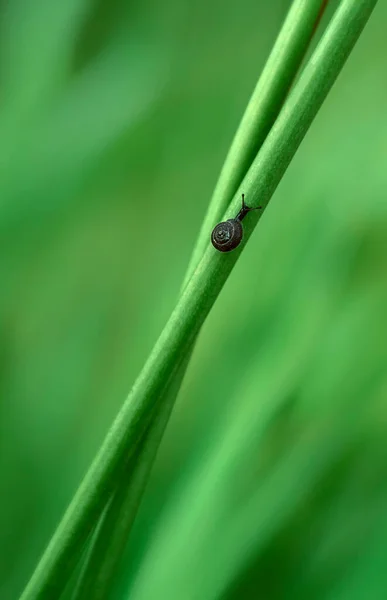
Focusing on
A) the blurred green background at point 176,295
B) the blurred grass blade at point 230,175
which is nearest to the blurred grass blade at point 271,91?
the blurred grass blade at point 230,175

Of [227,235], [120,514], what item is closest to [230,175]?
[227,235]

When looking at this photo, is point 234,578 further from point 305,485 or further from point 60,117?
point 60,117

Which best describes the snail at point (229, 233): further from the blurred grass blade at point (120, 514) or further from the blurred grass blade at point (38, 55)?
the blurred grass blade at point (38, 55)

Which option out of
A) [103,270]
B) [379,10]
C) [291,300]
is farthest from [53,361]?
[379,10]

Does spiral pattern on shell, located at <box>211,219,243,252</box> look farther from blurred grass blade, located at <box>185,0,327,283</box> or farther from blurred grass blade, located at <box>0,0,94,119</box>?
blurred grass blade, located at <box>0,0,94,119</box>

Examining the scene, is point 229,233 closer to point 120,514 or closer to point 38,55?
point 120,514

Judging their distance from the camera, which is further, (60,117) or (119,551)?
(60,117)
